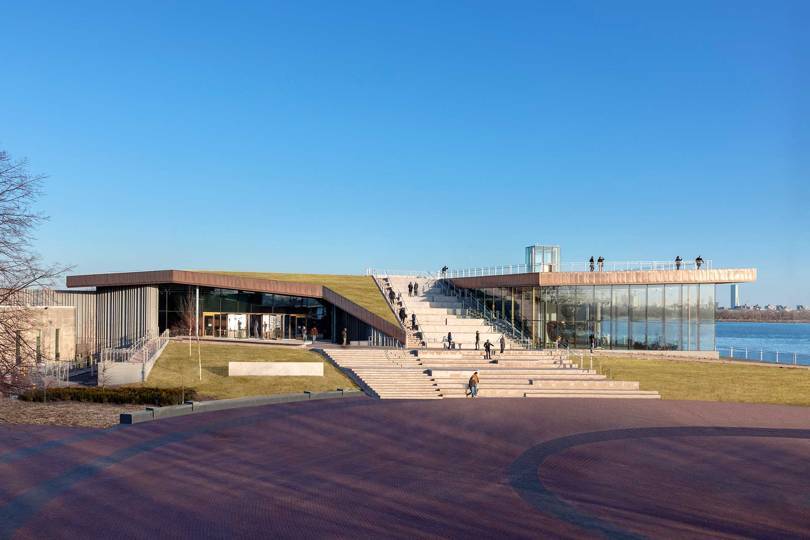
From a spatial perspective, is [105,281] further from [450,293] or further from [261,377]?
→ [450,293]

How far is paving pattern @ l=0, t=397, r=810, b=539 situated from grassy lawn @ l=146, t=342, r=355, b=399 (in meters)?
5.29

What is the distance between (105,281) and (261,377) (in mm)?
22119

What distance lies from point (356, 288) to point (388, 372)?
773 inches

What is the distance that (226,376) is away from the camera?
3462cm

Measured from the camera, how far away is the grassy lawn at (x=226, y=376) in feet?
106

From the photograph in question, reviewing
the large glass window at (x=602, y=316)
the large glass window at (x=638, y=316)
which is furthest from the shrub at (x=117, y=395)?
the large glass window at (x=638, y=316)

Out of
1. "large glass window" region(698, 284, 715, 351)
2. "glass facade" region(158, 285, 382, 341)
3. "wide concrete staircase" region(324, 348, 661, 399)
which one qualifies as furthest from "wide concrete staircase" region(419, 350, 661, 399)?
"glass facade" region(158, 285, 382, 341)

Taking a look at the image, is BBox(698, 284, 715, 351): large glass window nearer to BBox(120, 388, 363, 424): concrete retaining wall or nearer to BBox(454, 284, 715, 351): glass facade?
BBox(454, 284, 715, 351): glass facade

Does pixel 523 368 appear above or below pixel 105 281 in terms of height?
below

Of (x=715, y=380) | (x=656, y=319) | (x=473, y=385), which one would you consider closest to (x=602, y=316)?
(x=656, y=319)

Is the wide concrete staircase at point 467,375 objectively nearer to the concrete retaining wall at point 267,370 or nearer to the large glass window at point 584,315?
the concrete retaining wall at point 267,370

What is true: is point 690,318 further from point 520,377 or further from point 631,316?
point 520,377

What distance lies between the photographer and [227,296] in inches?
2029

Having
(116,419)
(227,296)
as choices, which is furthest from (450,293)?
(116,419)
